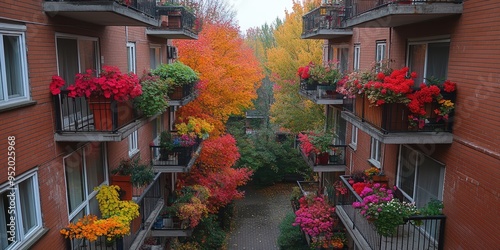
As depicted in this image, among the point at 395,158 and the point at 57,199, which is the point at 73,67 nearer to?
the point at 57,199

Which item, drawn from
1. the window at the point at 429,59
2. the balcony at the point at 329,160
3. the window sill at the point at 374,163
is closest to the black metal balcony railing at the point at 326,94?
the balcony at the point at 329,160

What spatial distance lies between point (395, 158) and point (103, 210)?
846 cm

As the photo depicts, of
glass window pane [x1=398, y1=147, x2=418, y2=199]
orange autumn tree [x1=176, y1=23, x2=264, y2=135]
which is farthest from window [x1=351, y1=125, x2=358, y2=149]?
orange autumn tree [x1=176, y1=23, x2=264, y2=135]

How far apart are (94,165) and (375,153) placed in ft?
31.1

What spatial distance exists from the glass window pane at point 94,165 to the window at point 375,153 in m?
9.04

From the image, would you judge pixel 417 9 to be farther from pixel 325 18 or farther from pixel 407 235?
pixel 325 18

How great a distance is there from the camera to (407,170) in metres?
10.8

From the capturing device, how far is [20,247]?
680cm

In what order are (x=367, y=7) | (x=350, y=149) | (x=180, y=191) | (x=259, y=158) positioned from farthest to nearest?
(x=259, y=158) < (x=180, y=191) < (x=350, y=149) < (x=367, y=7)

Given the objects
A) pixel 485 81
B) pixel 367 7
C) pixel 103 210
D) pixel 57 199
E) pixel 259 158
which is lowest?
pixel 259 158

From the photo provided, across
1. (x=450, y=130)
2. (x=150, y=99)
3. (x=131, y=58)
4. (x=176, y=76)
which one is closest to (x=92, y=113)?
(x=150, y=99)

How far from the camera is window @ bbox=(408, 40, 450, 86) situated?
8.84 m

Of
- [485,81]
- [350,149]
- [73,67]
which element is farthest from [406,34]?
[73,67]

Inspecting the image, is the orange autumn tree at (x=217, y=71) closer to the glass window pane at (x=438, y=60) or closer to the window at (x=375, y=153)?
the window at (x=375, y=153)
